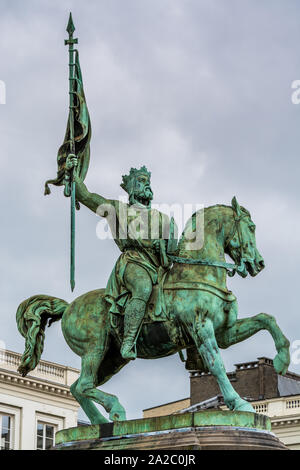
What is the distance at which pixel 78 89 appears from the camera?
21.2 metres

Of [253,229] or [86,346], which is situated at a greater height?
[253,229]

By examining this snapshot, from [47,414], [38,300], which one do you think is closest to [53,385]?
[47,414]

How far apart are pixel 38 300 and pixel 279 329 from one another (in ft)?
12.4

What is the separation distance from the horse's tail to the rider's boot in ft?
5.71

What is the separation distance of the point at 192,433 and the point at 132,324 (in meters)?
1.82

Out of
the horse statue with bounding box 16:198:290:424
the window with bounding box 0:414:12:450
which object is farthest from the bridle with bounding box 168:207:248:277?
the window with bounding box 0:414:12:450

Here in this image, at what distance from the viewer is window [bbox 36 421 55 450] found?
5503 centimetres

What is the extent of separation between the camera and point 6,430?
5384 cm

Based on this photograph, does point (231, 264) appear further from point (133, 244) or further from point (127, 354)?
point (127, 354)

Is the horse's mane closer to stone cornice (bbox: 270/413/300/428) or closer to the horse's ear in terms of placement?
the horse's ear

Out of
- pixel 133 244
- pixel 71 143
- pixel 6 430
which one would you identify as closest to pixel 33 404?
pixel 6 430

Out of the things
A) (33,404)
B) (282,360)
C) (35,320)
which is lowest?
(282,360)
